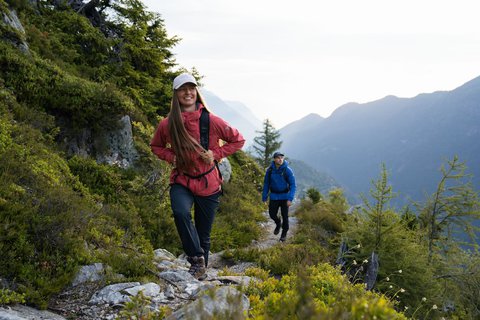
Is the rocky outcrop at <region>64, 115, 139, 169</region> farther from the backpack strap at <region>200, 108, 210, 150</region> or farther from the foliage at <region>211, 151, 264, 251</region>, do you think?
the backpack strap at <region>200, 108, 210, 150</region>

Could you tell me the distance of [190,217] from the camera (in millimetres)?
4391

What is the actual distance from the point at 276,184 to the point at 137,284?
6273mm

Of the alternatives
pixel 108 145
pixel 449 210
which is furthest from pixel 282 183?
pixel 449 210

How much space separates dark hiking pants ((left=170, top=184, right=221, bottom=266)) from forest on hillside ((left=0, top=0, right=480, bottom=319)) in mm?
651

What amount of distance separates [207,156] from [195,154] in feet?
0.50

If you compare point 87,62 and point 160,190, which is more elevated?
point 87,62

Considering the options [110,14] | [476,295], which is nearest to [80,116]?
[110,14]

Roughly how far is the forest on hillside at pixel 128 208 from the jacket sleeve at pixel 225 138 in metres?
1.76

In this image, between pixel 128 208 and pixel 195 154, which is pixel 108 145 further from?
pixel 195 154

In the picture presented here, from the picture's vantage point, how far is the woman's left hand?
14.1ft

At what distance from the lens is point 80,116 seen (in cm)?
860

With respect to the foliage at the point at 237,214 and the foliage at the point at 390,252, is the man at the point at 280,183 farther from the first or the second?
the foliage at the point at 390,252

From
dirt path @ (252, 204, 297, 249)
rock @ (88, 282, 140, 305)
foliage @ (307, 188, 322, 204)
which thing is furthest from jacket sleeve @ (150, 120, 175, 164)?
foliage @ (307, 188, 322, 204)

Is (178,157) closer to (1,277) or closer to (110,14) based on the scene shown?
(1,277)
